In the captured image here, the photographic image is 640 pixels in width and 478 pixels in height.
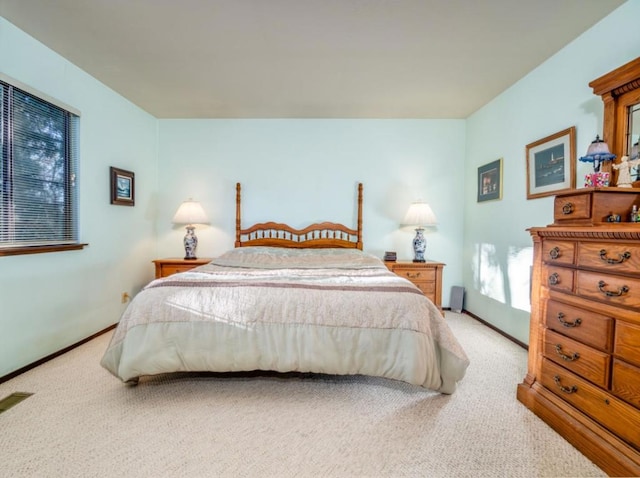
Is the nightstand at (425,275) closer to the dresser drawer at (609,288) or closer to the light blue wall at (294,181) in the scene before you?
the light blue wall at (294,181)

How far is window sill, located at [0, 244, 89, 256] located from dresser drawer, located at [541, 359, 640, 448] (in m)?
3.50

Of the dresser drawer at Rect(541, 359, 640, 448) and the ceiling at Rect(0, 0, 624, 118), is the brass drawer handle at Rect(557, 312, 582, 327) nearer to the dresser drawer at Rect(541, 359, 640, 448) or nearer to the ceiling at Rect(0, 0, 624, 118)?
the dresser drawer at Rect(541, 359, 640, 448)

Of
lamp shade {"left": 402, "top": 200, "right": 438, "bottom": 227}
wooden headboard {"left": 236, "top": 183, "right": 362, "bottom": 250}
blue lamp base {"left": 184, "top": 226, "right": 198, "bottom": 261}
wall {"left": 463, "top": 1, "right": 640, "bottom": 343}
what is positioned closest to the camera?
wall {"left": 463, "top": 1, "right": 640, "bottom": 343}

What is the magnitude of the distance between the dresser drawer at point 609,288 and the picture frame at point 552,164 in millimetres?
932

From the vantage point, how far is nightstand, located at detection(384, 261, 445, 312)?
3.27m

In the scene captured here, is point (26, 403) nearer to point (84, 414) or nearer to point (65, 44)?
point (84, 414)

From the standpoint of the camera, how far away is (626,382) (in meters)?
1.23

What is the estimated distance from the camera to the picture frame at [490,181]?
304 centimetres

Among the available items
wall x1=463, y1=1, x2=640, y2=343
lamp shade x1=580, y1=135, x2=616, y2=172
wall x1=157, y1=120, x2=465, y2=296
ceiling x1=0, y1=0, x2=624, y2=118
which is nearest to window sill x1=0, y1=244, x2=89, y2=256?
wall x1=157, y1=120, x2=465, y2=296

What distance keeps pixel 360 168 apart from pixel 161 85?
7.76 feet

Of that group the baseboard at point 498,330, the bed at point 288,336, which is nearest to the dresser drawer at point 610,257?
the bed at point 288,336

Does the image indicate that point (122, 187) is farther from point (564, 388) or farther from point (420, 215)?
point (564, 388)

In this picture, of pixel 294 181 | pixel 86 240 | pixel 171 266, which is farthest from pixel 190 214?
pixel 294 181

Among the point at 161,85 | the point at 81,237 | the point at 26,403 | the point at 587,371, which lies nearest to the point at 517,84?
the point at 587,371
